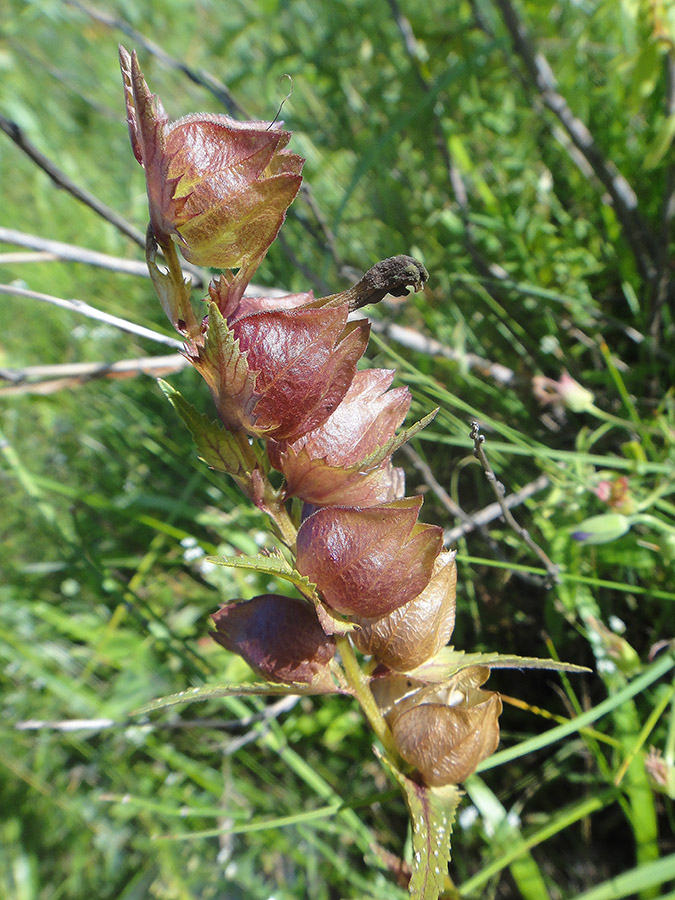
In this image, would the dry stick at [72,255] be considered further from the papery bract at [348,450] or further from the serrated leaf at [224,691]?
the serrated leaf at [224,691]

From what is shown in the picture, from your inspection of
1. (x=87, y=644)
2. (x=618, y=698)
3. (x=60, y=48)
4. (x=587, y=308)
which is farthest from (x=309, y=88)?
(x=618, y=698)

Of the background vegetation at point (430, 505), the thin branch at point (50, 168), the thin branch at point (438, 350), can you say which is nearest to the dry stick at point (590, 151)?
the background vegetation at point (430, 505)

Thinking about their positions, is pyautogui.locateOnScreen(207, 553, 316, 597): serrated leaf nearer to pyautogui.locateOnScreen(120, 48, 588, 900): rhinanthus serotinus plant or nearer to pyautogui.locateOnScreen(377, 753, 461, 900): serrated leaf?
pyautogui.locateOnScreen(120, 48, 588, 900): rhinanthus serotinus plant

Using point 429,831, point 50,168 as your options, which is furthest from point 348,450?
point 50,168

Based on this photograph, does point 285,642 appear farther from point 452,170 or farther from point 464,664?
point 452,170

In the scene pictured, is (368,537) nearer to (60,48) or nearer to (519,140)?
(519,140)

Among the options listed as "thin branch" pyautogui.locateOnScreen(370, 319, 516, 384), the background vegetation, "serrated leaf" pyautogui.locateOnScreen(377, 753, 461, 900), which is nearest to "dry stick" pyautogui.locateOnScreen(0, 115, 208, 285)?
the background vegetation
